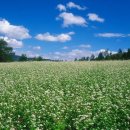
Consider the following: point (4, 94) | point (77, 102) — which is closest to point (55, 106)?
point (77, 102)

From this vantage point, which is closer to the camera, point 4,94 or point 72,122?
point 72,122

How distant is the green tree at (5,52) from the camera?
3821 inches

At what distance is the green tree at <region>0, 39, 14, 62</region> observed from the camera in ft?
318

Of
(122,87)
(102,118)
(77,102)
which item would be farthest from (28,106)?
(122,87)

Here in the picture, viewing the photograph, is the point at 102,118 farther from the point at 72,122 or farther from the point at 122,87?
the point at 122,87

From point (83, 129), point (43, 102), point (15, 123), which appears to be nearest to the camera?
point (83, 129)

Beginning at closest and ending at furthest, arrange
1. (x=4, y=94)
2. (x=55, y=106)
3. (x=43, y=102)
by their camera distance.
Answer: (x=55, y=106) → (x=43, y=102) → (x=4, y=94)

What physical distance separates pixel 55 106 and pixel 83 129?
254 cm

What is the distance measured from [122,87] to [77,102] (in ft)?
15.8

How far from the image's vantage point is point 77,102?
14359 mm

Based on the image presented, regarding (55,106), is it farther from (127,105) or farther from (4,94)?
(4,94)

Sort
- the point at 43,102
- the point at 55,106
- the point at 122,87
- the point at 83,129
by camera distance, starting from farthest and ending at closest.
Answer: the point at 122,87, the point at 43,102, the point at 55,106, the point at 83,129

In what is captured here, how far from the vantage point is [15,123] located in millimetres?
12414

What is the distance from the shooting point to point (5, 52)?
101 meters
